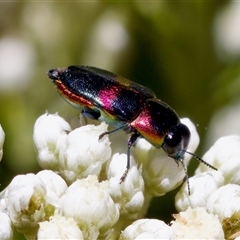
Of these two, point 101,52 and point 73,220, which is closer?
point 73,220

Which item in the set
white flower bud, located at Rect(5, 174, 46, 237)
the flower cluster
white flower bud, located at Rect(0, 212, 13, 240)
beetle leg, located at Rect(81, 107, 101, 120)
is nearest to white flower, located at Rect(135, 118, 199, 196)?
the flower cluster

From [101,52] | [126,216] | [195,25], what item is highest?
[195,25]

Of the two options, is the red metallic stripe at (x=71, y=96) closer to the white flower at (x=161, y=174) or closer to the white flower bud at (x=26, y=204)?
the white flower at (x=161, y=174)

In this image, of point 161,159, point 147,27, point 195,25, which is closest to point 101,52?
point 147,27

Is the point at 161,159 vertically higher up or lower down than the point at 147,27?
lower down

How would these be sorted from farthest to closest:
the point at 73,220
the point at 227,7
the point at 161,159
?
the point at 227,7
the point at 161,159
the point at 73,220

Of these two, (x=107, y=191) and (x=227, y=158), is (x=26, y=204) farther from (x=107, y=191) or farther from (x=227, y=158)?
(x=227, y=158)

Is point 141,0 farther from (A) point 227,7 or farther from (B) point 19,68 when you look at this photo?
(B) point 19,68
